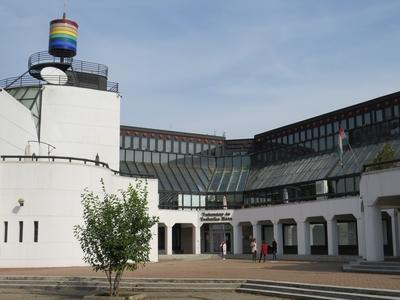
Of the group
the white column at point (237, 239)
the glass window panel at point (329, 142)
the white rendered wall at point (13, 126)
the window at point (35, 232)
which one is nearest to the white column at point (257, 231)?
the white column at point (237, 239)

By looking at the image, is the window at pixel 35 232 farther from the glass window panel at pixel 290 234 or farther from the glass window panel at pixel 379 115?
the glass window panel at pixel 379 115

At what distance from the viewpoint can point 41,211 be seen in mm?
33656

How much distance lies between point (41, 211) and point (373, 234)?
1923cm

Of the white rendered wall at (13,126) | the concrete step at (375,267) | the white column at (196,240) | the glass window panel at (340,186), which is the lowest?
the concrete step at (375,267)

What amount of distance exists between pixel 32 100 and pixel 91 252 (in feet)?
94.1

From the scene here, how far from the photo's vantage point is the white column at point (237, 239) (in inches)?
2111

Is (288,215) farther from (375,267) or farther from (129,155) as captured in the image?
(129,155)

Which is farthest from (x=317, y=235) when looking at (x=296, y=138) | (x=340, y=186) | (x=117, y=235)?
(x=117, y=235)

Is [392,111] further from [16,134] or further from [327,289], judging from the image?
[327,289]

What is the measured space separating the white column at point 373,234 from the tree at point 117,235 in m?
12.4

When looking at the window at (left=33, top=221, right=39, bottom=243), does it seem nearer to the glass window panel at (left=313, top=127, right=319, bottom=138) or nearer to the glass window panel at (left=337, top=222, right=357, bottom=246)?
the glass window panel at (left=337, top=222, right=357, bottom=246)

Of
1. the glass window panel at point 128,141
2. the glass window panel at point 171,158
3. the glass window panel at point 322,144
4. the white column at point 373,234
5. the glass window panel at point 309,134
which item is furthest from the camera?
the glass window panel at point 171,158

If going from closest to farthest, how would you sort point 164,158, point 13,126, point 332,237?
point 13,126 < point 332,237 < point 164,158

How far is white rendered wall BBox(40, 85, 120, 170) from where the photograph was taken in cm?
A: 4512
